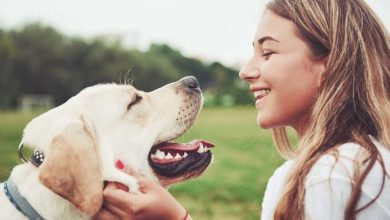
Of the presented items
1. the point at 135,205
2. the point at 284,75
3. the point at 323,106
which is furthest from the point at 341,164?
the point at 135,205

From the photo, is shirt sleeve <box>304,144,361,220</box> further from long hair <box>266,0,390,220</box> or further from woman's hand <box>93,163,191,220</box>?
woman's hand <box>93,163,191,220</box>

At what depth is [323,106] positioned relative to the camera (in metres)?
3.13

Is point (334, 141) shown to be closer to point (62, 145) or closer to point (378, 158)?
point (378, 158)

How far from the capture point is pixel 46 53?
198ft

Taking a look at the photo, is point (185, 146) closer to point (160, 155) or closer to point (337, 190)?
point (160, 155)

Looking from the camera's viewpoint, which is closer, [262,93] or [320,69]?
[320,69]

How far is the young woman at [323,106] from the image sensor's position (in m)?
2.73

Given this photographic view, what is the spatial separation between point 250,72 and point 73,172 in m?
1.34

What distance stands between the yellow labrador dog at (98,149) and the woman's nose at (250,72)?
1.82 ft

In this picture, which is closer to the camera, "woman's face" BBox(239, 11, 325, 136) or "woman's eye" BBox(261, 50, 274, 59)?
"woman's face" BBox(239, 11, 325, 136)

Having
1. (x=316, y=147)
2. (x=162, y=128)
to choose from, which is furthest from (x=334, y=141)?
(x=162, y=128)

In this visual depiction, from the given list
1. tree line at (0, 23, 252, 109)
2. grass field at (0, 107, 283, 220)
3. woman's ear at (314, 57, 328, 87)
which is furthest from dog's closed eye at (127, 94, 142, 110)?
tree line at (0, 23, 252, 109)

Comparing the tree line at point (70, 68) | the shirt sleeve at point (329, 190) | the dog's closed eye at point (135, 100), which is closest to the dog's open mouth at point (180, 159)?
the dog's closed eye at point (135, 100)

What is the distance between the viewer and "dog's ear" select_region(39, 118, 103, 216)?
8.96 feet
